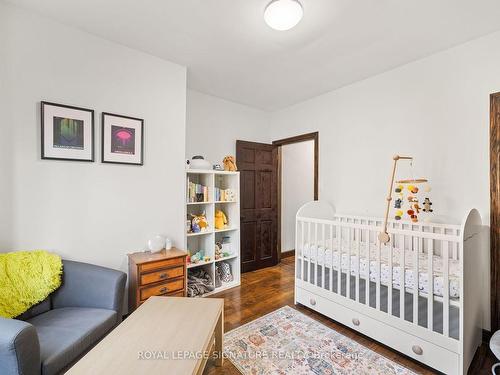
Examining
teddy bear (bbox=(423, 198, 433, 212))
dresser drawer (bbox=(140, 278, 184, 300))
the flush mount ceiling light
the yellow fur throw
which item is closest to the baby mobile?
teddy bear (bbox=(423, 198, 433, 212))

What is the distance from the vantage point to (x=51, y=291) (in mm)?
1662

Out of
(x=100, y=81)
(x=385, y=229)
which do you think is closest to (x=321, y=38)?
(x=385, y=229)

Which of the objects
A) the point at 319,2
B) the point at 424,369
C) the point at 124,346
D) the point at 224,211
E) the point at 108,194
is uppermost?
the point at 319,2

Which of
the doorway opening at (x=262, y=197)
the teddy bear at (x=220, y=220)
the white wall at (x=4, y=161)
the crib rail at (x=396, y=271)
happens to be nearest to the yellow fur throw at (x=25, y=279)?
the white wall at (x=4, y=161)

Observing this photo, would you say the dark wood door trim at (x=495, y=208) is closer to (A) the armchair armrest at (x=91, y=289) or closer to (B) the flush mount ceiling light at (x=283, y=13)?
(B) the flush mount ceiling light at (x=283, y=13)

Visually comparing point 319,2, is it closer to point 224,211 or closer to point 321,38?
point 321,38

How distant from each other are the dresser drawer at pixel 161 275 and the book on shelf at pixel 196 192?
2.70ft

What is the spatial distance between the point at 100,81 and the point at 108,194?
3.28 ft

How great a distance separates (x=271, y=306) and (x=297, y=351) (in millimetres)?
734

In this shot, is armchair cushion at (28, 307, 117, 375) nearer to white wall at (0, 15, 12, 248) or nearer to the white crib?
white wall at (0, 15, 12, 248)

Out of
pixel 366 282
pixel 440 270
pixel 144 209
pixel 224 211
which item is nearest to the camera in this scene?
pixel 440 270

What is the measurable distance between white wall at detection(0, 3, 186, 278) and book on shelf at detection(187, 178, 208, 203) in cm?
19

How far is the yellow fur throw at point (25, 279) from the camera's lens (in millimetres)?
1487

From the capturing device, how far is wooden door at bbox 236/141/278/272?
364cm
